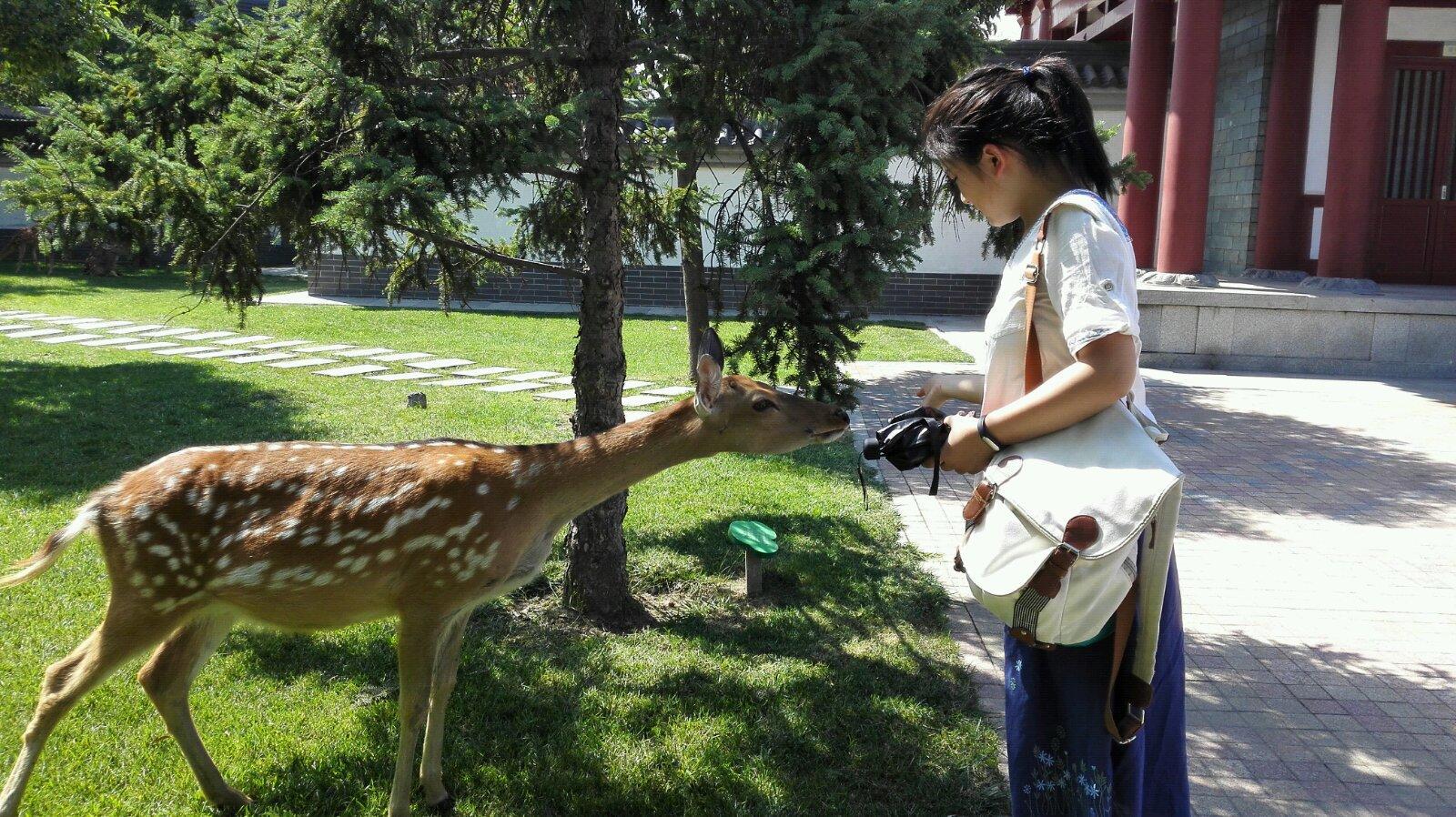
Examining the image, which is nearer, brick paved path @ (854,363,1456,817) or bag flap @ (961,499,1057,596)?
bag flap @ (961,499,1057,596)

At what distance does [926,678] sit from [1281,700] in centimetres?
154

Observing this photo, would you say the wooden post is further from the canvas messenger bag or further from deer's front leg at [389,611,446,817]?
the canvas messenger bag

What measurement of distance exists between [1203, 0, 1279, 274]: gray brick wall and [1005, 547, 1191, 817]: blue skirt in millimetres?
14578

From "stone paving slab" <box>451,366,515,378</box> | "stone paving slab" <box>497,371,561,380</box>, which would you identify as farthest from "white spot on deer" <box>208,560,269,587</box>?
"stone paving slab" <box>451,366,515,378</box>

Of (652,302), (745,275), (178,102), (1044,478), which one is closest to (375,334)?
(652,302)

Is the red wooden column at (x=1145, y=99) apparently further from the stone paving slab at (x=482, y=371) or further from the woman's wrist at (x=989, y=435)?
the woman's wrist at (x=989, y=435)

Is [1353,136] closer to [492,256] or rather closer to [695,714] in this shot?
[492,256]

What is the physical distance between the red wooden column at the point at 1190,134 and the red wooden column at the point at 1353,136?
1.44 m

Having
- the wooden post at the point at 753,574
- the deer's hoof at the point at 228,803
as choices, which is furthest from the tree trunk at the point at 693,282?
Answer: the deer's hoof at the point at 228,803

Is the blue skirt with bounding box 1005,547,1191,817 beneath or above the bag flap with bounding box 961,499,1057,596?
beneath

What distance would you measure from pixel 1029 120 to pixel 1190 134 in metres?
13.1

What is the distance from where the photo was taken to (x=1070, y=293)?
7.43ft

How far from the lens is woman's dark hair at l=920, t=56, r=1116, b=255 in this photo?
243cm

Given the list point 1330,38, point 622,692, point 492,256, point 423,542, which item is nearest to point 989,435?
point 423,542
